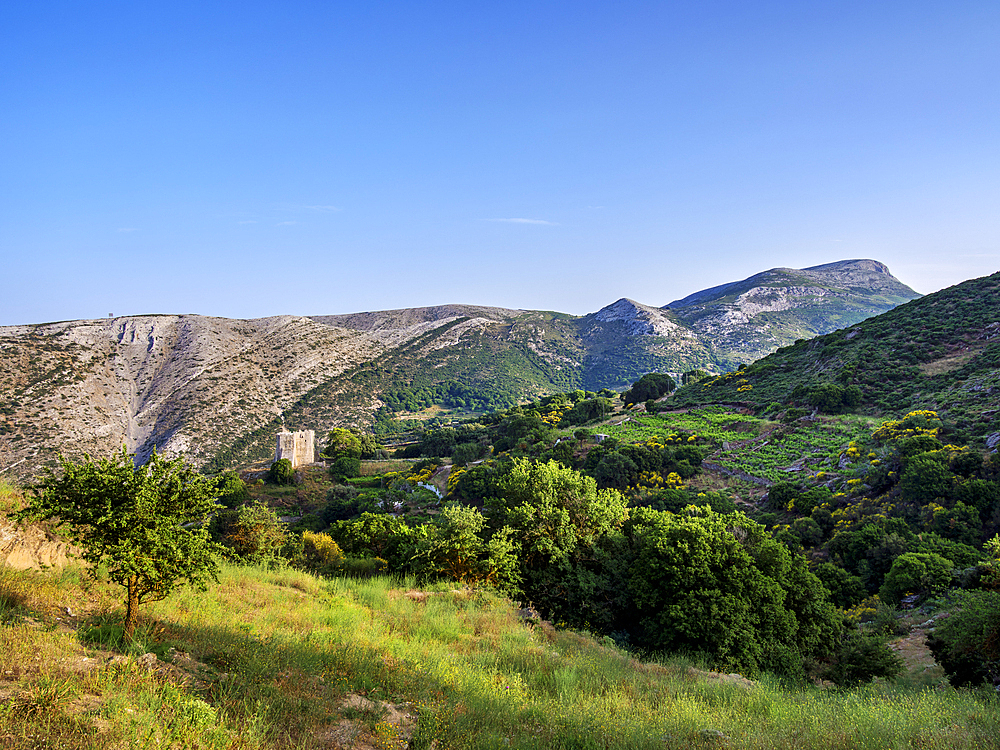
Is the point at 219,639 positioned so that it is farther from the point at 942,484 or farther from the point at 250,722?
the point at 942,484

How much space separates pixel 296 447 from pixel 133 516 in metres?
55.5

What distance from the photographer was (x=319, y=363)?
122 m

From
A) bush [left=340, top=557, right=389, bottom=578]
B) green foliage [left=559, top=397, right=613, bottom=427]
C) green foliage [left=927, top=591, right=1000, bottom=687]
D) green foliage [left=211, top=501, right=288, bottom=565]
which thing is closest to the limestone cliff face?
green foliage [left=559, top=397, right=613, bottom=427]

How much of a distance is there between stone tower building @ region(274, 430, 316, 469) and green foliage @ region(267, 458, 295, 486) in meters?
2.14

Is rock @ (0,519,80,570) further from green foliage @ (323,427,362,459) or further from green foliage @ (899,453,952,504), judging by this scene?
green foliage @ (323,427,362,459)

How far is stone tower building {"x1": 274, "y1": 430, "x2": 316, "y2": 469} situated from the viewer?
186 ft

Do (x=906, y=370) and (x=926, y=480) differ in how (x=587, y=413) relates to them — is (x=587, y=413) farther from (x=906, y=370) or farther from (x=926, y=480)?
(x=926, y=480)

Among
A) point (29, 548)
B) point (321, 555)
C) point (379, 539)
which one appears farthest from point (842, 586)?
point (29, 548)

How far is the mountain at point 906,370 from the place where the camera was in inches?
1288

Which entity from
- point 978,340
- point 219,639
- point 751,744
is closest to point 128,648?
point 219,639

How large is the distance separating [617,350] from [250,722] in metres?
167

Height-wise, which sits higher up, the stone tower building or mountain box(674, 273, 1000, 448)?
mountain box(674, 273, 1000, 448)

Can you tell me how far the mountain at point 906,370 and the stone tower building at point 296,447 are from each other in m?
44.2

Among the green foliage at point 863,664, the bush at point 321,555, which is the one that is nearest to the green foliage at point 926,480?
the green foliage at point 863,664
